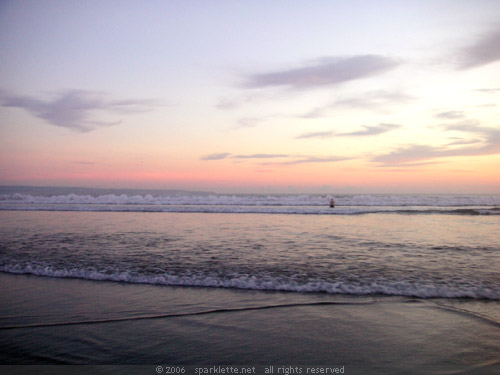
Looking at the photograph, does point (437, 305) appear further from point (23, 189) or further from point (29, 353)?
point (23, 189)

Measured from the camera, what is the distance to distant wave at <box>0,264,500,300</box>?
205 inches

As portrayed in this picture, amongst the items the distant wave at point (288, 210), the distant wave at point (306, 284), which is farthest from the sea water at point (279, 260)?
the distant wave at point (288, 210)

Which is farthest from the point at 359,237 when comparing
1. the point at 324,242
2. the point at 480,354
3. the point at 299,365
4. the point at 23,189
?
the point at 23,189

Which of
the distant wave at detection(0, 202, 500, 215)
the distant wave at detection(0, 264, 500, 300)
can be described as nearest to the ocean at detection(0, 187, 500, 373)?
the distant wave at detection(0, 264, 500, 300)

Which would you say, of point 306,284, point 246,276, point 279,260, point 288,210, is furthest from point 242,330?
point 288,210

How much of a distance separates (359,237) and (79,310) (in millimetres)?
8937

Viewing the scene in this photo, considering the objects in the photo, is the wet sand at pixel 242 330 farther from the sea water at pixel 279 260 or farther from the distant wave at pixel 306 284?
the sea water at pixel 279 260

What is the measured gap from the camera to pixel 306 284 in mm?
5617

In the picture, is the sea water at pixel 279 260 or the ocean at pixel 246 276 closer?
the ocean at pixel 246 276

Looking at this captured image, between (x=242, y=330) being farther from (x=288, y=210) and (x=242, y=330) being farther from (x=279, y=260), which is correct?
(x=288, y=210)

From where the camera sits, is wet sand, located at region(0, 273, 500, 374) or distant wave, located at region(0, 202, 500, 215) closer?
wet sand, located at region(0, 273, 500, 374)

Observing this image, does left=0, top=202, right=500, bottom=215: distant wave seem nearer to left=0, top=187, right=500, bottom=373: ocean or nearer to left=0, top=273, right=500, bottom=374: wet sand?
left=0, top=187, right=500, bottom=373: ocean

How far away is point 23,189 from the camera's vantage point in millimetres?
76188

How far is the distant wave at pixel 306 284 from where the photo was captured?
520 centimetres
